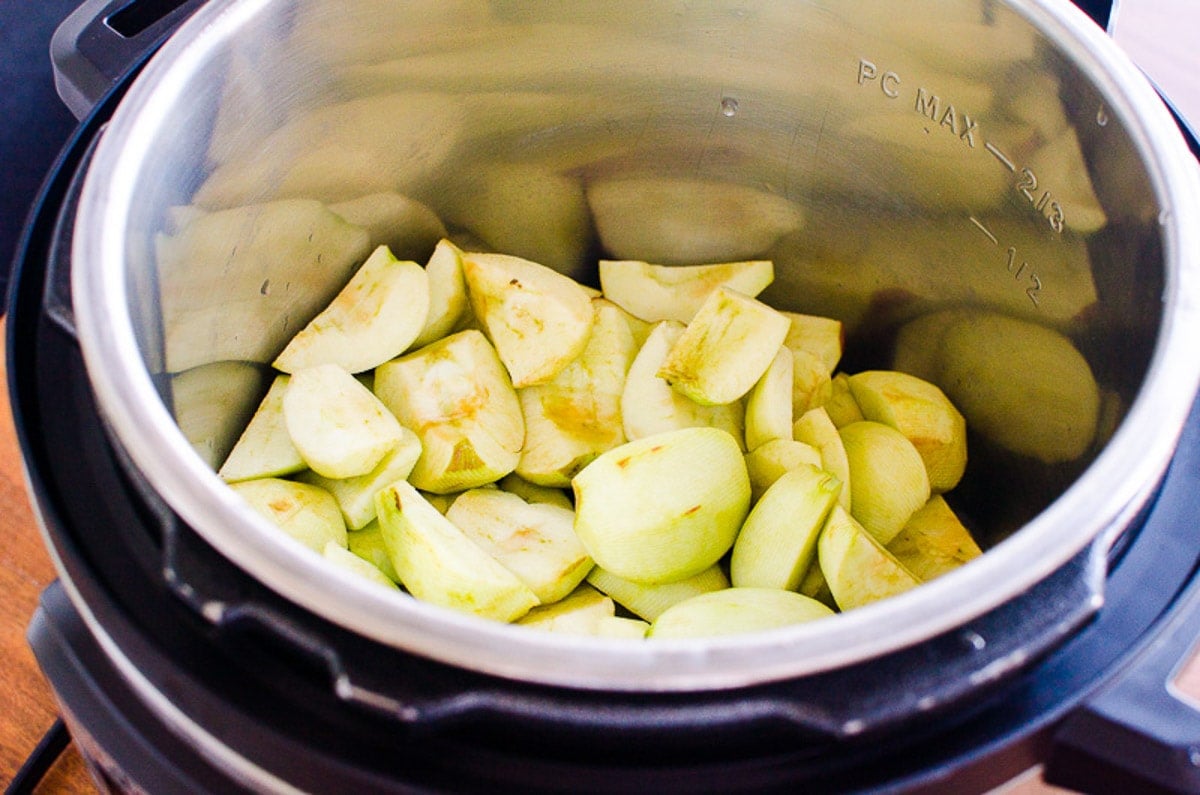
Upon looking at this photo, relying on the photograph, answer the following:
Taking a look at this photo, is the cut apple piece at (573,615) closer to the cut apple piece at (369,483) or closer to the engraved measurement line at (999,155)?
the cut apple piece at (369,483)

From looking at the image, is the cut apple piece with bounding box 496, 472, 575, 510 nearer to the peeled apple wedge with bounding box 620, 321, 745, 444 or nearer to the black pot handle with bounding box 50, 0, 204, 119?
the peeled apple wedge with bounding box 620, 321, 745, 444

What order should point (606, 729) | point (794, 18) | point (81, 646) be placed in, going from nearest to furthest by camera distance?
point (606, 729), point (81, 646), point (794, 18)

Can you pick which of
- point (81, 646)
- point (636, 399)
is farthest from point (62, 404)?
point (636, 399)

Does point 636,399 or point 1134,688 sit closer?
point 1134,688

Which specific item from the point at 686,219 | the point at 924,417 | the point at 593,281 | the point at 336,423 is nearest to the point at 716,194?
the point at 686,219

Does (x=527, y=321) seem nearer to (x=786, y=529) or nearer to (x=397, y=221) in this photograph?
(x=397, y=221)

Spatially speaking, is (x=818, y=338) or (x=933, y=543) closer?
(x=933, y=543)

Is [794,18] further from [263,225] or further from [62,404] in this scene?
[62,404]

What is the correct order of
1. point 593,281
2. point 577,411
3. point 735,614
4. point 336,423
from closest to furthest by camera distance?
point 735,614 < point 336,423 < point 577,411 < point 593,281
